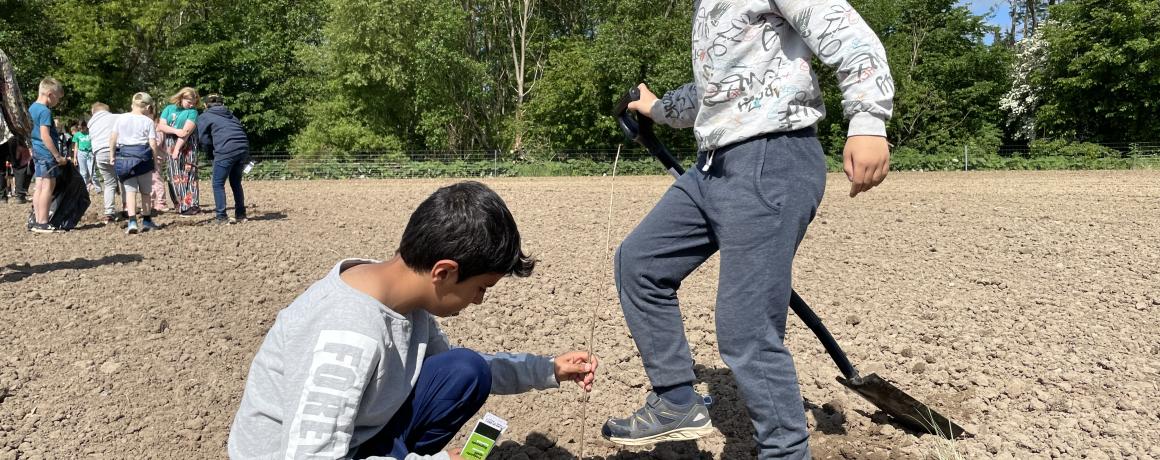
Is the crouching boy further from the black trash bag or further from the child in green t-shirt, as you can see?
the child in green t-shirt

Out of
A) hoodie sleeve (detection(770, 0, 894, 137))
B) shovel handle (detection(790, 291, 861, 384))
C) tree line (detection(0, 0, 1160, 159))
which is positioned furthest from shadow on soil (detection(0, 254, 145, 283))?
tree line (detection(0, 0, 1160, 159))

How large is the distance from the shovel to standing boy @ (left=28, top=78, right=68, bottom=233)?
693 centimetres

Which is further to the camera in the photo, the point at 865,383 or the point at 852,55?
the point at 865,383

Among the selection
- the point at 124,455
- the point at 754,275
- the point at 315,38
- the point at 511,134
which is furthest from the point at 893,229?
the point at 315,38

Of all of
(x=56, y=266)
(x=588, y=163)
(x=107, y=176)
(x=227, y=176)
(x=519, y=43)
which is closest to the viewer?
(x=56, y=266)

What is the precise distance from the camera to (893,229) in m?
8.29

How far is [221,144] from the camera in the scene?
29.7ft

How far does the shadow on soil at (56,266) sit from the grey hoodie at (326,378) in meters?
5.21

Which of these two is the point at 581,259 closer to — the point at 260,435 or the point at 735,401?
the point at 735,401

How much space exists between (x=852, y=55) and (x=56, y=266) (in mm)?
6631

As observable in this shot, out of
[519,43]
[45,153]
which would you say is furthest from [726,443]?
[519,43]

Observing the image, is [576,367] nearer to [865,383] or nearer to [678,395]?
[678,395]

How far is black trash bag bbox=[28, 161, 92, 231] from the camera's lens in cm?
866

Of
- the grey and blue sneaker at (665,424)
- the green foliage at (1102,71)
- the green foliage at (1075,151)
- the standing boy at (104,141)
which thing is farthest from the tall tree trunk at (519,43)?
the grey and blue sneaker at (665,424)
